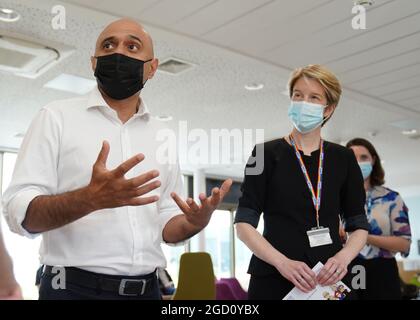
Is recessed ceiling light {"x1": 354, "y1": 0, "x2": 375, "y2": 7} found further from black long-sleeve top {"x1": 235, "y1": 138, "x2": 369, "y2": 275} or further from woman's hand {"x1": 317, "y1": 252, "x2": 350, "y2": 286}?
woman's hand {"x1": 317, "y1": 252, "x2": 350, "y2": 286}

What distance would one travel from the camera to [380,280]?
8.48 ft

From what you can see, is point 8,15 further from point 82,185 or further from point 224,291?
point 224,291

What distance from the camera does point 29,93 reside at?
5.87 meters

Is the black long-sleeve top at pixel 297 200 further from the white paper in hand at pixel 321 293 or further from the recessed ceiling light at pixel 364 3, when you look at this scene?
the recessed ceiling light at pixel 364 3

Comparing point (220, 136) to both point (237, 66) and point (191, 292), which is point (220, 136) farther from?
point (191, 292)

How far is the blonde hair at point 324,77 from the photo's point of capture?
1.92 metres

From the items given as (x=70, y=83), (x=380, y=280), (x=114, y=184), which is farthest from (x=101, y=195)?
(x=70, y=83)

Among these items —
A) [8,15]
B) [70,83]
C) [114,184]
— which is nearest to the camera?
[114,184]

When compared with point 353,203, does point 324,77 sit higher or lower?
higher

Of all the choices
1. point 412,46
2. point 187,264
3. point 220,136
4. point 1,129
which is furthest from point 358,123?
point 1,129

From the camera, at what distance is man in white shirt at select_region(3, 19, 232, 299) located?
128cm

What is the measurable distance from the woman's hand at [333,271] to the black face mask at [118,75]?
0.88 meters

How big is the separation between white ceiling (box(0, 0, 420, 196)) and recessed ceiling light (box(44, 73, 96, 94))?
0.37 feet

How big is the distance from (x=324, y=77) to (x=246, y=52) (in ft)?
9.23
